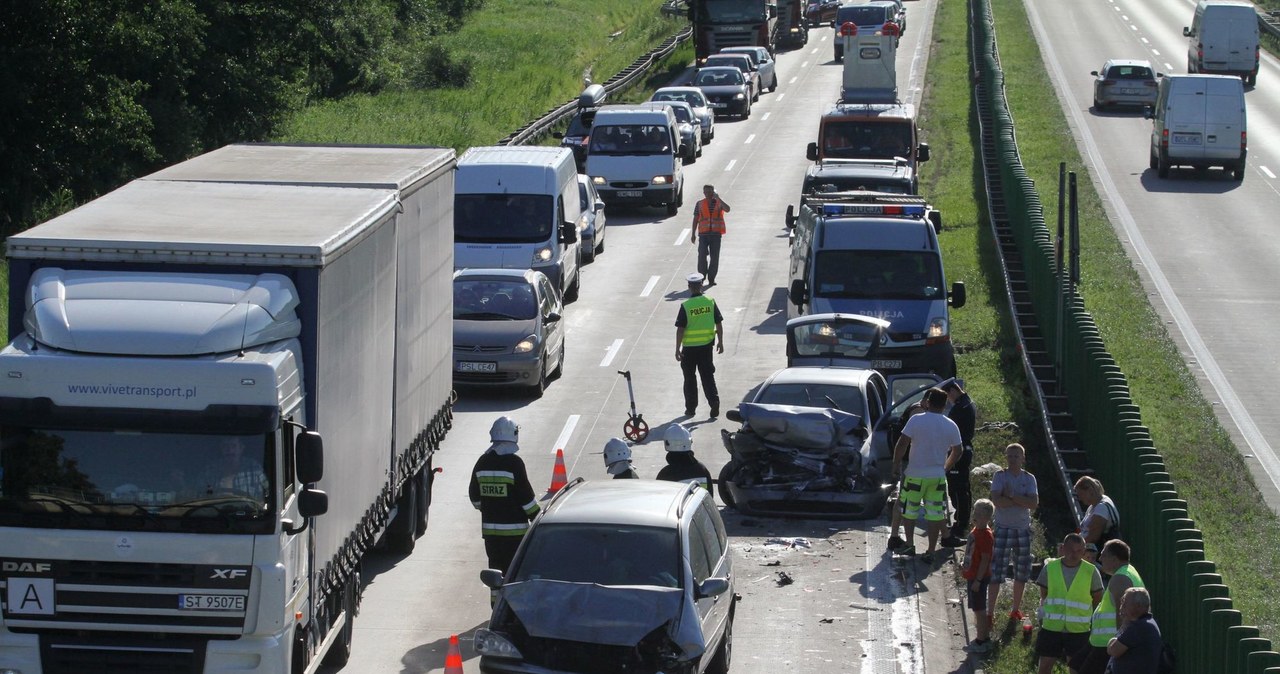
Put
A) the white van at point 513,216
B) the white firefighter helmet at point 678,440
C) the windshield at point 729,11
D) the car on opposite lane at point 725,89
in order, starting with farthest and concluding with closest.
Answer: the windshield at point 729,11
the car on opposite lane at point 725,89
the white van at point 513,216
the white firefighter helmet at point 678,440

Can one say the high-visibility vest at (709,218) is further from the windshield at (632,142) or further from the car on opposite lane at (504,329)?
the windshield at (632,142)

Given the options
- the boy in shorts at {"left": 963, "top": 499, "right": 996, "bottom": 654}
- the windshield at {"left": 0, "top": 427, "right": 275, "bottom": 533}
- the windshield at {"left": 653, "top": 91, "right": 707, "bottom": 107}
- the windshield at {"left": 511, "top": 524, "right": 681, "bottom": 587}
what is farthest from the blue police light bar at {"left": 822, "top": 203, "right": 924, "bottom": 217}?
the windshield at {"left": 653, "top": 91, "right": 707, "bottom": 107}

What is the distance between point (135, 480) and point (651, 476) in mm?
8706

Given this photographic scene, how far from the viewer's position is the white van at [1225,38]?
5622 centimetres

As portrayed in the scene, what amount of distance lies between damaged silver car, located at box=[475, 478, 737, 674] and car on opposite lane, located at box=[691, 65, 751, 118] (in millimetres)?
39829

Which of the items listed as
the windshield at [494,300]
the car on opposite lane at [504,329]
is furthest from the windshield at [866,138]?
the windshield at [494,300]

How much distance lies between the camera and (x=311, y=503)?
10180 mm

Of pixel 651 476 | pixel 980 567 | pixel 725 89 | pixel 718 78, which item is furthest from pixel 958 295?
pixel 718 78

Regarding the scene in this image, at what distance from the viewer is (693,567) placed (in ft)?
36.4

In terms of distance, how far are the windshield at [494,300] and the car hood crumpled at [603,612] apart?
1067cm

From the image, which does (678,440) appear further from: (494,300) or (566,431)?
(494,300)

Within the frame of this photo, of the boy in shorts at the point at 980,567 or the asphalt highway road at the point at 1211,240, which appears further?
the asphalt highway road at the point at 1211,240

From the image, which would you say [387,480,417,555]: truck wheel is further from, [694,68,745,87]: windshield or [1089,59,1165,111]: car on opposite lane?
[1089,59,1165,111]: car on opposite lane

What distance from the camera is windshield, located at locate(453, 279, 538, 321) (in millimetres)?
21312
